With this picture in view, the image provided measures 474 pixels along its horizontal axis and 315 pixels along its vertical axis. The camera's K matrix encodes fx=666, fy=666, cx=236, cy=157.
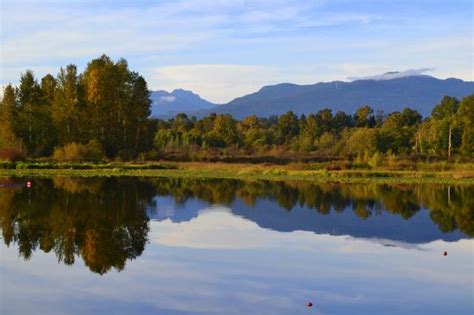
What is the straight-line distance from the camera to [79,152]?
6744 cm

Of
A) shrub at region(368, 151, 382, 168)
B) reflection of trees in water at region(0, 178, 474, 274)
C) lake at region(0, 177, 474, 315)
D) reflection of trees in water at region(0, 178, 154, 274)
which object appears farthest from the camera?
shrub at region(368, 151, 382, 168)

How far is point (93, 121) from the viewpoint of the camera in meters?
75.2

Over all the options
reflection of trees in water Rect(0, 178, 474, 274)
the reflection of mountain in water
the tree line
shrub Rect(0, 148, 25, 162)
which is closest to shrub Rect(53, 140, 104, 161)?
the tree line

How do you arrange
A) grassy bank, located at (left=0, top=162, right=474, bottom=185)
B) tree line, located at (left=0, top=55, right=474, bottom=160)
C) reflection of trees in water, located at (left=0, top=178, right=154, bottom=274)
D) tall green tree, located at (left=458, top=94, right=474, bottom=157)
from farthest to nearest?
tall green tree, located at (left=458, top=94, right=474, bottom=157), tree line, located at (left=0, top=55, right=474, bottom=160), grassy bank, located at (left=0, top=162, right=474, bottom=185), reflection of trees in water, located at (left=0, top=178, right=154, bottom=274)

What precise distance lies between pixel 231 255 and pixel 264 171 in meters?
42.4

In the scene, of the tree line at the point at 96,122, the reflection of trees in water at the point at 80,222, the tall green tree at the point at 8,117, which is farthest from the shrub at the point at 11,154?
the reflection of trees in water at the point at 80,222

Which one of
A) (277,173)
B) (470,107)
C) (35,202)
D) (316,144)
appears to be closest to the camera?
(35,202)

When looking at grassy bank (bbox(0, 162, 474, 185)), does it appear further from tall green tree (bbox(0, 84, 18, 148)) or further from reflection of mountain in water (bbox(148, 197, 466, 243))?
reflection of mountain in water (bbox(148, 197, 466, 243))

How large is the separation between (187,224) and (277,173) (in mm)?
34723

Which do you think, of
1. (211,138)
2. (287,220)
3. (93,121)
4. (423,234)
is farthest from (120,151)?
(423,234)

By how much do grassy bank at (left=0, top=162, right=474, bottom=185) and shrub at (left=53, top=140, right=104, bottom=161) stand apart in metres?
3.42

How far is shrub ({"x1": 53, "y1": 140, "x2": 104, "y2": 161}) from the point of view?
66.8 m

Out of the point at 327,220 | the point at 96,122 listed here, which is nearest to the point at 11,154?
the point at 96,122

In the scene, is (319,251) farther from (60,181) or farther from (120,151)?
(120,151)
